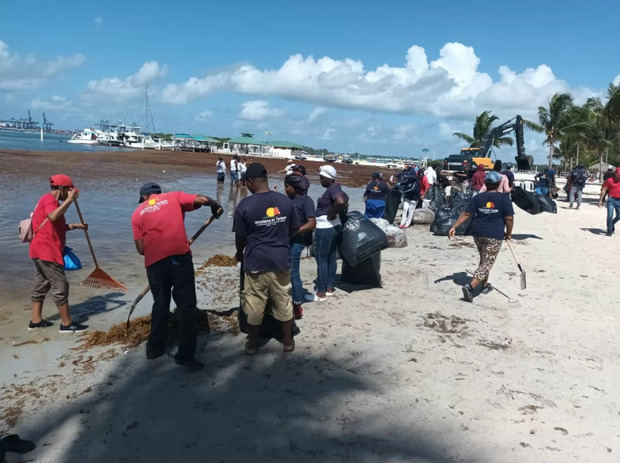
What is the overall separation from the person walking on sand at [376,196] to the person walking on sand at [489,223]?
2.80 m

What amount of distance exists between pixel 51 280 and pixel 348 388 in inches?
121

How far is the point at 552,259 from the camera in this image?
8.57 meters

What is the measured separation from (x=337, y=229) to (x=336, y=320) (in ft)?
3.88

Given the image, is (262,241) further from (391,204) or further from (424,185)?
(424,185)

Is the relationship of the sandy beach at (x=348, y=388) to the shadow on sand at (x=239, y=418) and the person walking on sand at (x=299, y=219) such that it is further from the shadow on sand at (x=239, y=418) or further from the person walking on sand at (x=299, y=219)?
the person walking on sand at (x=299, y=219)

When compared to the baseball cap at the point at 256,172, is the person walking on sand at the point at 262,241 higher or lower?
lower

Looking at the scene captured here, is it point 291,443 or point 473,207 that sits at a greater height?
point 473,207

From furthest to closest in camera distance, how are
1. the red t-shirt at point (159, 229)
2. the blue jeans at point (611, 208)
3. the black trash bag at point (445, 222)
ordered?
the blue jeans at point (611, 208) < the black trash bag at point (445, 222) < the red t-shirt at point (159, 229)

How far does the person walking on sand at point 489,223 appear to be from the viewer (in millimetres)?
5922

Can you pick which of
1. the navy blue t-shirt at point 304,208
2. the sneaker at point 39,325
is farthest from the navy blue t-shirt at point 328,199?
the sneaker at point 39,325

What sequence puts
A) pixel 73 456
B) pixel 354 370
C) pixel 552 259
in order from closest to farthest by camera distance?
pixel 73 456
pixel 354 370
pixel 552 259

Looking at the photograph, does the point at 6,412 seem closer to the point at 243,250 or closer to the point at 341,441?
the point at 243,250

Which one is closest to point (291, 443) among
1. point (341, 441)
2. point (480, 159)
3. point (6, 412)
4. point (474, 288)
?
point (341, 441)

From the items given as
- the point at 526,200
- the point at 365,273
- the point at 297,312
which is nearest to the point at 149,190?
the point at 297,312
